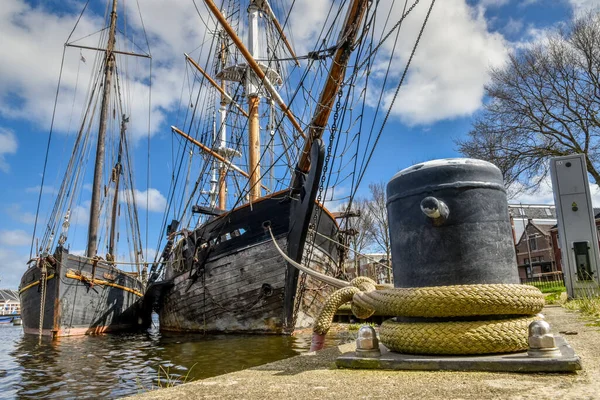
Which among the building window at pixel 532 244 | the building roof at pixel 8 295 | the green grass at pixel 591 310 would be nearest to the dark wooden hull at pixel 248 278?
the green grass at pixel 591 310

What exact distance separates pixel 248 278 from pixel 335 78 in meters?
A: 5.66

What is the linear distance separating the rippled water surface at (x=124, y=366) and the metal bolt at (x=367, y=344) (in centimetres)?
193

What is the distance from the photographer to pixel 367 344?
2426 mm

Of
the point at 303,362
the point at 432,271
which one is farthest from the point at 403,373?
the point at 303,362

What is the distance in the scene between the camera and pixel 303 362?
2727mm

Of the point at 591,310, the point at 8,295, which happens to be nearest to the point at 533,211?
the point at 591,310

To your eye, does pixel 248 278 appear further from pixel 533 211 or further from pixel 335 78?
pixel 533 211

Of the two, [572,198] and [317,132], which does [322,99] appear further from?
[572,198]

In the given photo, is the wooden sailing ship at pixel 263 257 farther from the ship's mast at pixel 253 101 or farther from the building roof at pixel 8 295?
the building roof at pixel 8 295

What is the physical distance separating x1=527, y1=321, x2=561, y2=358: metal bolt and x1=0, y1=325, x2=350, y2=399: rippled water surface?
2.76 meters

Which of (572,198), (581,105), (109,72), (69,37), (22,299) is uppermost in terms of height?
(69,37)

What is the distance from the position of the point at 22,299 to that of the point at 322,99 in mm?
16413

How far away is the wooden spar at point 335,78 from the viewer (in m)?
7.26

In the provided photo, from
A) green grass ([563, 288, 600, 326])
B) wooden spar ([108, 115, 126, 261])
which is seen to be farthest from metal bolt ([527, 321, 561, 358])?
wooden spar ([108, 115, 126, 261])
